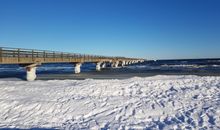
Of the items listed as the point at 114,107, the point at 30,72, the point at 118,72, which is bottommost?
the point at 118,72

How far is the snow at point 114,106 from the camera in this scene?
1179cm

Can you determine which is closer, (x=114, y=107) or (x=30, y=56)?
(x=114, y=107)

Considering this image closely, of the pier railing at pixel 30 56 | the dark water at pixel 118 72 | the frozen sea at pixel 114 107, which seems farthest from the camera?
the dark water at pixel 118 72

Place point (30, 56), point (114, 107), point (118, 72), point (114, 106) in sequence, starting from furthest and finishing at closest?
point (118, 72)
point (30, 56)
point (114, 106)
point (114, 107)

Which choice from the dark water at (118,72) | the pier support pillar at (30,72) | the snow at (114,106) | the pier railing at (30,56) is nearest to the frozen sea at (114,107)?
the snow at (114,106)

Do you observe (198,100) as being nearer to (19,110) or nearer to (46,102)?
(46,102)

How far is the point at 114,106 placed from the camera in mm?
14367

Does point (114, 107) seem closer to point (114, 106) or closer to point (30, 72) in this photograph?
point (114, 106)

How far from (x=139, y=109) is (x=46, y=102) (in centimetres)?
456

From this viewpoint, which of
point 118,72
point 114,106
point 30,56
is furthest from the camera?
point 118,72

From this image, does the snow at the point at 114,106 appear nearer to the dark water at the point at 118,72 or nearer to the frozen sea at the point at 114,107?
the frozen sea at the point at 114,107

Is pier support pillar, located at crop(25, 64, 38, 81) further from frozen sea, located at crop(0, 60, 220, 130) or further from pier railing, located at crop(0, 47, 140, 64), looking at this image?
frozen sea, located at crop(0, 60, 220, 130)

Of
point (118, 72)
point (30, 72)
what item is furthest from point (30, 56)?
point (118, 72)

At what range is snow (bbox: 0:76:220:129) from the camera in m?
11.8
